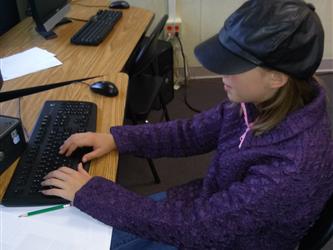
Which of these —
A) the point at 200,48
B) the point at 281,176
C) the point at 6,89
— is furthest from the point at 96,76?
→ the point at 281,176

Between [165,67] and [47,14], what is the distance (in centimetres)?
89

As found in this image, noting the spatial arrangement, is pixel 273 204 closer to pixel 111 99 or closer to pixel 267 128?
pixel 267 128

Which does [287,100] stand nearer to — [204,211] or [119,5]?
[204,211]

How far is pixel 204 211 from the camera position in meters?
0.86

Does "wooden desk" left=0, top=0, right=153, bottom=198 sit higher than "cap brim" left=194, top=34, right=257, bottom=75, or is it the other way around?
"cap brim" left=194, top=34, right=257, bottom=75

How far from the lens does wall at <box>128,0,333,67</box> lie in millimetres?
2797

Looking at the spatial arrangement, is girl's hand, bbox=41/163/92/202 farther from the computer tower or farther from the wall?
the wall

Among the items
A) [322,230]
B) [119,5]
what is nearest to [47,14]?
[119,5]

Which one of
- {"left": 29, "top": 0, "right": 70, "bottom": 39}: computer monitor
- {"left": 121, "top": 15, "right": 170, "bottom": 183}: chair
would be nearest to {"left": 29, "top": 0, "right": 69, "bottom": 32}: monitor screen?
{"left": 29, "top": 0, "right": 70, "bottom": 39}: computer monitor

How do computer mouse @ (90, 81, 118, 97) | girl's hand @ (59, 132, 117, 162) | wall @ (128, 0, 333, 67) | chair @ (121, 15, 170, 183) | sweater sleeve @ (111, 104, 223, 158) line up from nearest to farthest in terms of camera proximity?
girl's hand @ (59, 132, 117, 162) → sweater sleeve @ (111, 104, 223, 158) → computer mouse @ (90, 81, 118, 97) → chair @ (121, 15, 170, 183) → wall @ (128, 0, 333, 67)

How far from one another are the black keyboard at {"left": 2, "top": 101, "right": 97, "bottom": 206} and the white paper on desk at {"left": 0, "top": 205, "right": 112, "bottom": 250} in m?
0.03

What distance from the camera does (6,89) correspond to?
143 cm

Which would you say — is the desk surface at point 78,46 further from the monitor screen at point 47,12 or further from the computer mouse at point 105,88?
the computer mouse at point 105,88

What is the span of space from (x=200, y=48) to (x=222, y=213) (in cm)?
37
